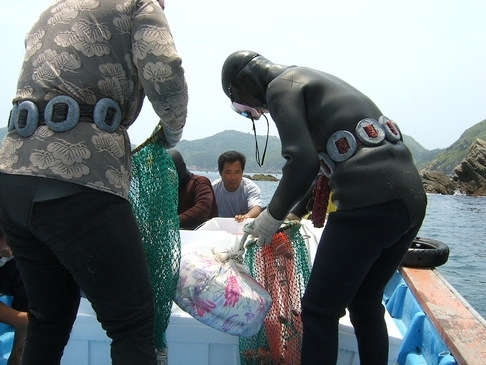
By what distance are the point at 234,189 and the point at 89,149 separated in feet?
13.7

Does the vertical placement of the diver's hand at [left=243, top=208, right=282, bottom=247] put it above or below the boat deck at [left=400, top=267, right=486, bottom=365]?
above

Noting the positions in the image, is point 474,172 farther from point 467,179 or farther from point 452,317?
point 452,317

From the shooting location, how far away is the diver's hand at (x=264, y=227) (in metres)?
2.07

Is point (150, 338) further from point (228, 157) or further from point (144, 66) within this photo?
point (228, 157)

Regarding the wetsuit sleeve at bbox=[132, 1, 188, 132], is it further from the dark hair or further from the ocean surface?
the ocean surface

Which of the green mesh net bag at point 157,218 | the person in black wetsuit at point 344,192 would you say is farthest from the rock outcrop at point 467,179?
the green mesh net bag at point 157,218

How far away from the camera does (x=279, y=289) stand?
100 inches

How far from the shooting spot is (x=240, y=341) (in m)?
2.40

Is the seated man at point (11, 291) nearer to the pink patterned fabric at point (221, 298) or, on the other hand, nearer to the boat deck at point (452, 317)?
the pink patterned fabric at point (221, 298)

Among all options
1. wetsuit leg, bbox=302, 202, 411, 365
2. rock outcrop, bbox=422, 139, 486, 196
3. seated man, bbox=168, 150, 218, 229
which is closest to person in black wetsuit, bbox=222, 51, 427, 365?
wetsuit leg, bbox=302, 202, 411, 365

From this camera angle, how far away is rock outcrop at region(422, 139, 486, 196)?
151ft

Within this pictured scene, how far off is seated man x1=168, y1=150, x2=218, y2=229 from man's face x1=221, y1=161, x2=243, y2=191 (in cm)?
25

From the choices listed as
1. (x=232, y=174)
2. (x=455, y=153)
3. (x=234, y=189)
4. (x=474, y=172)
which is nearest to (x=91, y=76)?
(x=232, y=174)

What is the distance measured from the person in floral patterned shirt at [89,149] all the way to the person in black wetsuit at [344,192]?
516mm
